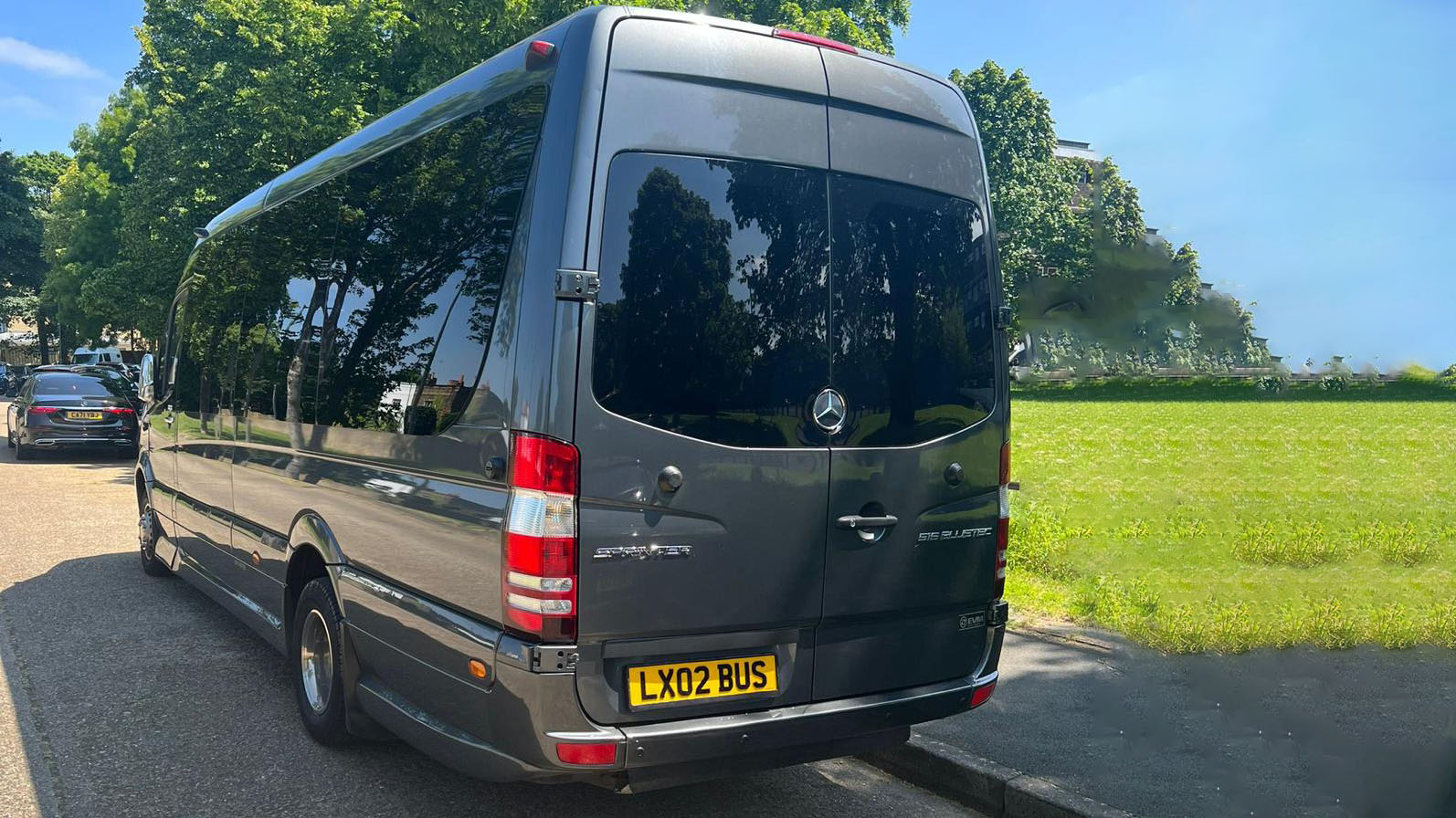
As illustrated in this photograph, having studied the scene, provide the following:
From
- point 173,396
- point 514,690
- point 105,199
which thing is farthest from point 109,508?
point 105,199

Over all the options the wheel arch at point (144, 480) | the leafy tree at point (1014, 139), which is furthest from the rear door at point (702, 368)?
the leafy tree at point (1014, 139)

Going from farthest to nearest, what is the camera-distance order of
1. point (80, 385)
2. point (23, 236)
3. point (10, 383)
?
point (23, 236), point (10, 383), point (80, 385)

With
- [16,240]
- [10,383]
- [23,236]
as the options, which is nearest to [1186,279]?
[10,383]

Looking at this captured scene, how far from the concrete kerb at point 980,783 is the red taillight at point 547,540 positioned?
6.53 feet

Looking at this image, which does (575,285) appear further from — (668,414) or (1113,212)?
(1113,212)

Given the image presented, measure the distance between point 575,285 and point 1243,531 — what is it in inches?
325

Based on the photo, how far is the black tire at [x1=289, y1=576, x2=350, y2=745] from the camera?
453 centimetres

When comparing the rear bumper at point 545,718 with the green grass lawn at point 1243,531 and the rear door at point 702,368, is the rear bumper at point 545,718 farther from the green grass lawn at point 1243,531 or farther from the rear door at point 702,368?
the green grass lawn at point 1243,531

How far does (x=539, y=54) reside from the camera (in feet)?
11.5

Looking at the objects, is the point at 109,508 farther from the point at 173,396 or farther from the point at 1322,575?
the point at 1322,575

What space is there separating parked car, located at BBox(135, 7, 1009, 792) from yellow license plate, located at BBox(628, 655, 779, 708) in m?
0.01

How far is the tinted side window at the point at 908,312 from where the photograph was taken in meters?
3.70

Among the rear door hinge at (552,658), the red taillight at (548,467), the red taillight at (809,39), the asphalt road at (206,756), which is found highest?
the red taillight at (809,39)

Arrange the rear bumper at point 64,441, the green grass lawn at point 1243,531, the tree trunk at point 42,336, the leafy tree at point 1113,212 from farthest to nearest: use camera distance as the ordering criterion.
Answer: the tree trunk at point 42,336
the rear bumper at point 64,441
the leafy tree at point 1113,212
the green grass lawn at point 1243,531
